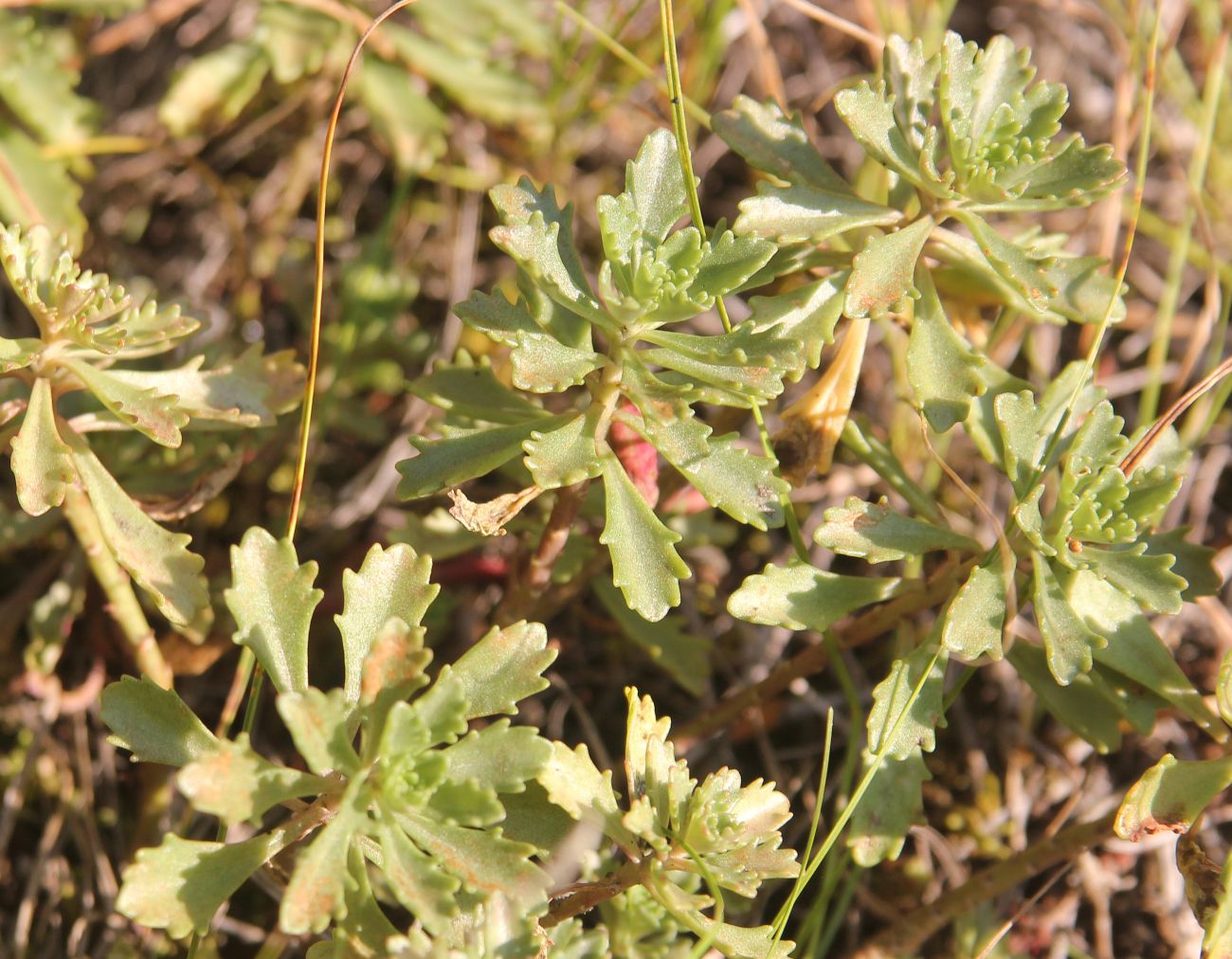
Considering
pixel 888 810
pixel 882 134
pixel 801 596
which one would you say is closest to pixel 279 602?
pixel 801 596

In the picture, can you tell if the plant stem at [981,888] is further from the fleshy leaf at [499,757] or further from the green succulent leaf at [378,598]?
the green succulent leaf at [378,598]

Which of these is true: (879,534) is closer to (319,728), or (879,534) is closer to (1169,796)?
(1169,796)

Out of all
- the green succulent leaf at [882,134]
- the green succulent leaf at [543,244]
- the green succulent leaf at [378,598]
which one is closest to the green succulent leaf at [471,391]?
the green succulent leaf at [543,244]

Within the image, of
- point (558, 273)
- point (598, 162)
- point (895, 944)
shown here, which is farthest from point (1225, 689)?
point (598, 162)

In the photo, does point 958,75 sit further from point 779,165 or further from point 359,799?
point 359,799

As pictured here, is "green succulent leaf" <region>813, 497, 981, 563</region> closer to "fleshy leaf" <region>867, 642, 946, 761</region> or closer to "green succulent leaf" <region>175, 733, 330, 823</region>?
"fleshy leaf" <region>867, 642, 946, 761</region>
